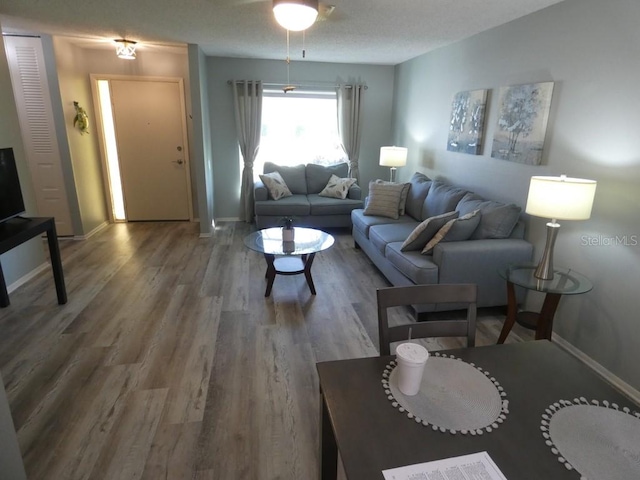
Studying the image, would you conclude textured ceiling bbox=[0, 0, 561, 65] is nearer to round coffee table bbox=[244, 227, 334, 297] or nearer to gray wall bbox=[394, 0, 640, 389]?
gray wall bbox=[394, 0, 640, 389]

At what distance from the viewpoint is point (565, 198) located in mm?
2127

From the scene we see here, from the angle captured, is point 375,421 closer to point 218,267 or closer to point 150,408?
point 150,408

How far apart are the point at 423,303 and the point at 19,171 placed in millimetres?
3883

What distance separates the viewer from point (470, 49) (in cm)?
376

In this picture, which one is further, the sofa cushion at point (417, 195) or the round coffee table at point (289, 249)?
the sofa cushion at point (417, 195)

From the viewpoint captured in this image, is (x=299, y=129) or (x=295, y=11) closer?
(x=295, y=11)

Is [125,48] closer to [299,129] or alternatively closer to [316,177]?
[299,129]

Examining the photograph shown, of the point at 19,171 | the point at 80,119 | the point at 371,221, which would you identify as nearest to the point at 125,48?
the point at 80,119

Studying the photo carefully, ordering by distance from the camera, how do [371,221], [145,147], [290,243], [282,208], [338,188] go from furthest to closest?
1. [145,147]
2. [338,188]
3. [282,208]
4. [371,221]
5. [290,243]

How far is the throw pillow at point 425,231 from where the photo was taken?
302 cm

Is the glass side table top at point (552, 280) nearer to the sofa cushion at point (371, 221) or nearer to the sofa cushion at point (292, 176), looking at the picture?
the sofa cushion at point (371, 221)

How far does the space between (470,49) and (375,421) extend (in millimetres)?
3871

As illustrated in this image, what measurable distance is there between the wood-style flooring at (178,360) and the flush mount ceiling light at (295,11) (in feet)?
6.96

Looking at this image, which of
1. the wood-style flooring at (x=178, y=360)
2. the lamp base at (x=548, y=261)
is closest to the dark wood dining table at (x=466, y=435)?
the wood-style flooring at (x=178, y=360)
